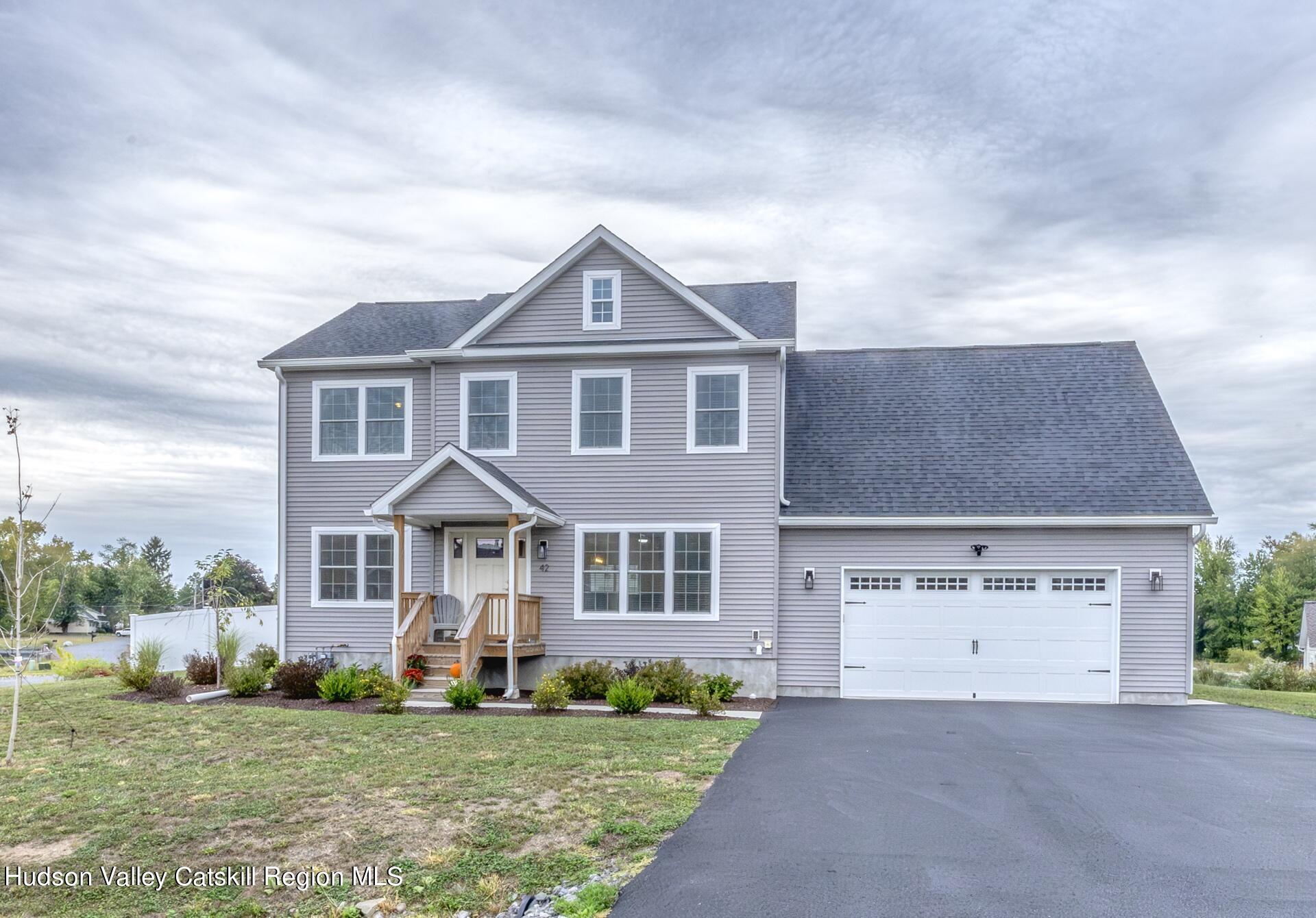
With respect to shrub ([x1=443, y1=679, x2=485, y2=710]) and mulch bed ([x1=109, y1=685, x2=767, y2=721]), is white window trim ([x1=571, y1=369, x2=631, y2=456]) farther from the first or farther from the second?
shrub ([x1=443, y1=679, x2=485, y2=710])

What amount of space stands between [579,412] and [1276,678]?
16.9 meters

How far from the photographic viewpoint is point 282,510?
16.4 m

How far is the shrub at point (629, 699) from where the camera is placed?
40.3 feet

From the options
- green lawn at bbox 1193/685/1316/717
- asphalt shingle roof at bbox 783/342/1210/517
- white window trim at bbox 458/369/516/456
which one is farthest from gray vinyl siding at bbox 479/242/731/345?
green lawn at bbox 1193/685/1316/717

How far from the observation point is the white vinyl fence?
65.9 feet

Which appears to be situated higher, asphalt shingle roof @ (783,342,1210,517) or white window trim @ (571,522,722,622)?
asphalt shingle roof @ (783,342,1210,517)

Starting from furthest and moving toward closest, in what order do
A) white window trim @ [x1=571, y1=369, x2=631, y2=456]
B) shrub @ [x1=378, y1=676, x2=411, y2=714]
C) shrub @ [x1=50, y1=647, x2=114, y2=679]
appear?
shrub @ [x1=50, y1=647, x2=114, y2=679] < white window trim @ [x1=571, y1=369, x2=631, y2=456] < shrub @ [x1=378, y1=676, x2=411, y2=714]

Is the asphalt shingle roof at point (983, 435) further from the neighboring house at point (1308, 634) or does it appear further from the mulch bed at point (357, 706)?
the neighboring house at point (1308, 634)

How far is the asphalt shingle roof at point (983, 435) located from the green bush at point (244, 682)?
29.9 ft

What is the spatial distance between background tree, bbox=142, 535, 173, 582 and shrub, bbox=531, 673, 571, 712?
79.1 metres

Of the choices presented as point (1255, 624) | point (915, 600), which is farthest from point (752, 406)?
point (1255, 624)

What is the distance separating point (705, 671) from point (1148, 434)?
9042mm

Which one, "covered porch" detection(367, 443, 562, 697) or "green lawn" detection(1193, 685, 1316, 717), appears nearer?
"covered porch" detection(367, 443, 562, 697)

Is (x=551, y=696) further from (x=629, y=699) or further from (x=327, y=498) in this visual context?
(x=327, y=498)
